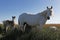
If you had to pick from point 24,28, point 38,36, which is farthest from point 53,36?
point 24,28

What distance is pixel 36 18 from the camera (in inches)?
539

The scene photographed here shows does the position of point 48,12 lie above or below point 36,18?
above

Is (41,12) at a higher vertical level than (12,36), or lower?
higher

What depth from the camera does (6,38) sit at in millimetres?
12805

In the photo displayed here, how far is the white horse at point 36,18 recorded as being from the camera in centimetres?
1333

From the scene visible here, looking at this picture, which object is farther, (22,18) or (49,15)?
(22,18)

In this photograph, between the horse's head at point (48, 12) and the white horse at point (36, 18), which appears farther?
the white horse at point (36, 18)

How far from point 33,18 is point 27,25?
0.85m

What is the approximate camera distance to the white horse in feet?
43.7

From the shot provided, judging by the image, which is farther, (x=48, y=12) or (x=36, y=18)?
(x=36, y=18)

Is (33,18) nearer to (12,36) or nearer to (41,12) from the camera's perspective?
(41,12)

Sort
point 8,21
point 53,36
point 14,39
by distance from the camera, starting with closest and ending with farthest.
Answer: point 53,36, point 14,39, point 8,21

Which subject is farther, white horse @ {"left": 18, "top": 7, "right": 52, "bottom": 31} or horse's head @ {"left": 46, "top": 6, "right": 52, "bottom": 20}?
white horse @ {"left": 18, "top": 7, "right": 52, "bottom": 31}

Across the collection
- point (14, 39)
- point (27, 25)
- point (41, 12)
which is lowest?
point (14, 39)
